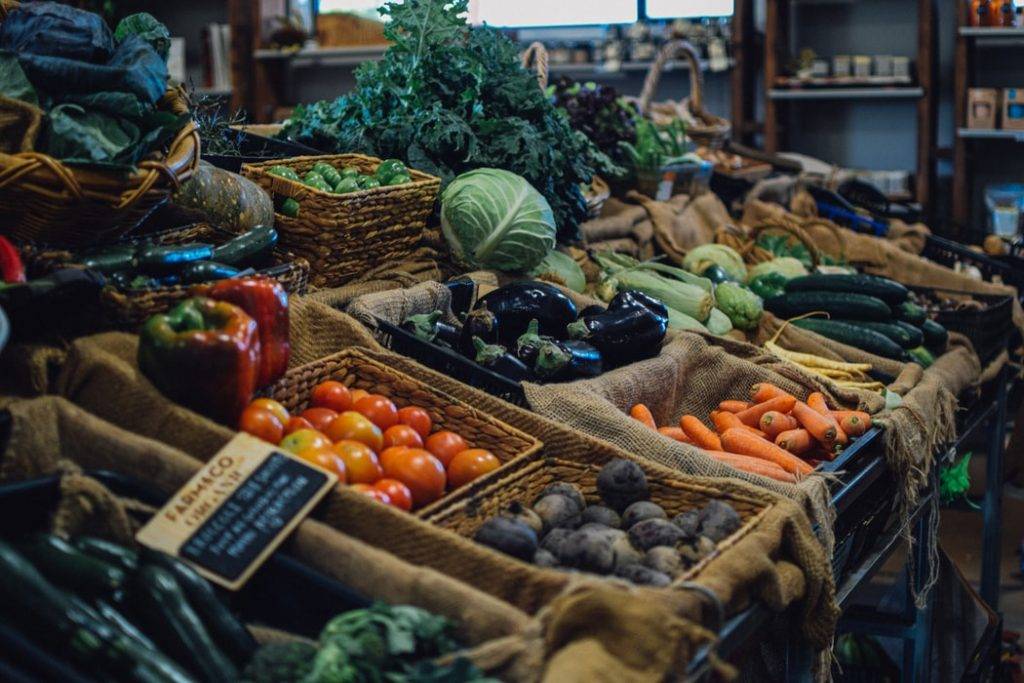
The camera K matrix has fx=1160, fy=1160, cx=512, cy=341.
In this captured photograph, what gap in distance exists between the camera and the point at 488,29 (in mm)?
3580

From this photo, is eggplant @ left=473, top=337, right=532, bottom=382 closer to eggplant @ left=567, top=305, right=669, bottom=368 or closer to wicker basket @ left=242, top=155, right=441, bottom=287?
eggplant @ left=567, top=305, right=669, bottom=368

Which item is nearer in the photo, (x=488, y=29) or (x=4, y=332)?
(x=4, y=332)

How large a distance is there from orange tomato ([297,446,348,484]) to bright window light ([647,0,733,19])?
6885 millimetres

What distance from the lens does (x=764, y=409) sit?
278 centimetres

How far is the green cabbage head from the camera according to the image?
301 cm

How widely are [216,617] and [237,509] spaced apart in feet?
0.59

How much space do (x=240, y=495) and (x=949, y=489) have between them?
2491mm

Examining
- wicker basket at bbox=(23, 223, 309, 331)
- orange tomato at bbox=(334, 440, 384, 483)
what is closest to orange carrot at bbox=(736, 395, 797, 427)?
orange tomato at bbox=(334, 440, 384, 483)

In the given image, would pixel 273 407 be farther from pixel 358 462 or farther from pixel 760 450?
pixel 760 450

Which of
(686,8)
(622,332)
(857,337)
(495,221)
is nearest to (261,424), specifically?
(622,332)

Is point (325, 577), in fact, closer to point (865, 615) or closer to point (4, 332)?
point (4, 332)

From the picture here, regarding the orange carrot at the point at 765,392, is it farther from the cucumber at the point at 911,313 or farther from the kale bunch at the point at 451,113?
the cucumber at the point at 911,313

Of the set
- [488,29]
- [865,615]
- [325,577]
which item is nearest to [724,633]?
[325,577]

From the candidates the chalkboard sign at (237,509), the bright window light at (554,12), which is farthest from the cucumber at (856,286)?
the bright window light at (554,12)
